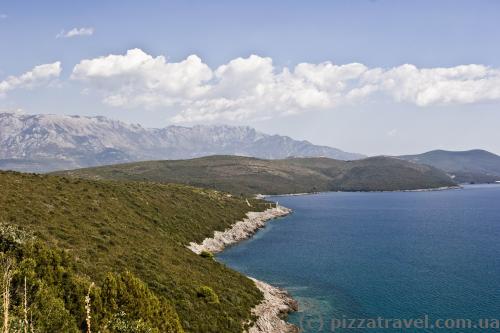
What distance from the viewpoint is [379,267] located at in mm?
92812

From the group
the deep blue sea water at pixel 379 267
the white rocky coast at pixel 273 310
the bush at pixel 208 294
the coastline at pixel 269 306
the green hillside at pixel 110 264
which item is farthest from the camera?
the deep blue sea water at pixel 379 267

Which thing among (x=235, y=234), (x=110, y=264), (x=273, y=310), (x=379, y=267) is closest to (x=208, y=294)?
(x=273, y=310)

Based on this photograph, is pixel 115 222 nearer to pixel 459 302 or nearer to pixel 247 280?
pixel 247 280

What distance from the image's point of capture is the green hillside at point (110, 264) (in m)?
34.1

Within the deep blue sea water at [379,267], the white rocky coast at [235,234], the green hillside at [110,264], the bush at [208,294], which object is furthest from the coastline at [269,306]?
the bush at [208,294]

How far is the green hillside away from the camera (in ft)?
112

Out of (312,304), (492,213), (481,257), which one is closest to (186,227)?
(312,304)

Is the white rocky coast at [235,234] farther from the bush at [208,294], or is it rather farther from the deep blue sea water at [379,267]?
the bush at [208,294]

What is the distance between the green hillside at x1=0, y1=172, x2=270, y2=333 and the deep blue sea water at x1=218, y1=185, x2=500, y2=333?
14196 mm

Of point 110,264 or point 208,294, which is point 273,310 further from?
point 110,264

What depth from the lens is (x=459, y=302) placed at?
66500 mm

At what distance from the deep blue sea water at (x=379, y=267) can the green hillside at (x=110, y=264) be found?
14196 mm

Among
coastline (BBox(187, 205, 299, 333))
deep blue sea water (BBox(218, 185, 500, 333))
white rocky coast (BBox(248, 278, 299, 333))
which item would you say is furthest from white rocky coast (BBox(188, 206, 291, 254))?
white rocky coast (BBox(248, 278, 299, 333))

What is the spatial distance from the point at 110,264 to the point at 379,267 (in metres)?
64.5
